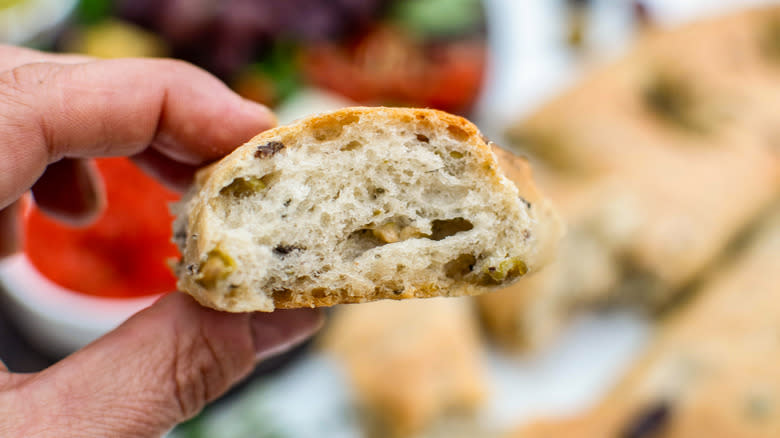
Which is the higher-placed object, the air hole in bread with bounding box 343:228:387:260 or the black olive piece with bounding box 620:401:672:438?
the air hole in bread with bounding box 343:228:387:260

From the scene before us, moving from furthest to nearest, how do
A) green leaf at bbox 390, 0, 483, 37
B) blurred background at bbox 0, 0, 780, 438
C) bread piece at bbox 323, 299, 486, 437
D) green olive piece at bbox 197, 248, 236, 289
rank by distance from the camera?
1. green leaf at bbox 390, 0, 483, 37
2. bread piece at bbox 323, 299, 486, 437
3. blurred background at bbox 0, 0, 780, 438
4. green olive piece at bbox 197, 248, 236, 289

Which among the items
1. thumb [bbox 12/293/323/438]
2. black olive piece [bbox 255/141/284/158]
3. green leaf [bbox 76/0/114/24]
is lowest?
thumb [bbox 12/293/323/438]

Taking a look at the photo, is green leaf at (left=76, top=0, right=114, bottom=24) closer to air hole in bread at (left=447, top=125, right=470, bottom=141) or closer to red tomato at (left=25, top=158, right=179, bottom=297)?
red tomato at (left=25, top=158, right=179, bottom=297)

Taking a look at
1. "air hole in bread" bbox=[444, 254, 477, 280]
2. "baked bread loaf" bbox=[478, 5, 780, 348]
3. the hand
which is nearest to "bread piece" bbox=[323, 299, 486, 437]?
"baked bread loaf" bbox=[478, 5, 780, 348]

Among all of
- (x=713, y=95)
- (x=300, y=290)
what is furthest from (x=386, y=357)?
(x=713, y=95)

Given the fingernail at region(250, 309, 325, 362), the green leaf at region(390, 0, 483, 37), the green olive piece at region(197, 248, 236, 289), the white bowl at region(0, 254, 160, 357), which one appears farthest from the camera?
the green leaf at region(390, 0, 483, 37)

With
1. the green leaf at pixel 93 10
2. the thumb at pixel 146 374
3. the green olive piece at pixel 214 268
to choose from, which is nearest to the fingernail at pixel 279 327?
the thumb at pixel 146 374

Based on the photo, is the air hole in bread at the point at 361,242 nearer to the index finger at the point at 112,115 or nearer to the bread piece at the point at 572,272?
the index finger at the point at 112,115

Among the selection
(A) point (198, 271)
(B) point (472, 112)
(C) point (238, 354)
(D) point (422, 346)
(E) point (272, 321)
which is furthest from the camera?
(B) point (472, 112)

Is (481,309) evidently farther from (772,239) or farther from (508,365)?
(772,239)
